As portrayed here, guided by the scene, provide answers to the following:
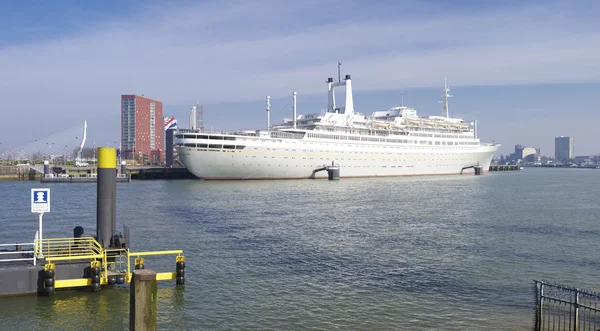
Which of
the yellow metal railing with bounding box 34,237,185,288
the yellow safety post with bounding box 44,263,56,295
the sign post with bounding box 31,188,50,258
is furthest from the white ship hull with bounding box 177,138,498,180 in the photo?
the yellow safety post with bounding box 44,263,56,295

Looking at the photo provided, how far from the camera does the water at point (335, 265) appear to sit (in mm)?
11141

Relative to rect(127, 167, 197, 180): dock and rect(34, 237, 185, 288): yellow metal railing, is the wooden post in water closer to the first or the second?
rect(34, 237, 185, 288): yellow metal railing

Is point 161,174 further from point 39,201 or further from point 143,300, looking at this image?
point 143,300

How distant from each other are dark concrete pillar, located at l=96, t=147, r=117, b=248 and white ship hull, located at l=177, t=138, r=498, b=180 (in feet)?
146

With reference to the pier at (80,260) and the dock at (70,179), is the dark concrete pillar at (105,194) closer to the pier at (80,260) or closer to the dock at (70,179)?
the pier at (80,260)

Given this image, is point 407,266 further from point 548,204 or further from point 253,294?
point 548,204

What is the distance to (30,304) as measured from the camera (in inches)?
446

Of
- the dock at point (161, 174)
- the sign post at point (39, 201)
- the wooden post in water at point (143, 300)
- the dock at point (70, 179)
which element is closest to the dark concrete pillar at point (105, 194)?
the sign post at point (39, 201)

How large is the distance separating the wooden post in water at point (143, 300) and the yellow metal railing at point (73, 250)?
15.9ft

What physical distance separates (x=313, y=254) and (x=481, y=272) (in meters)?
5.83

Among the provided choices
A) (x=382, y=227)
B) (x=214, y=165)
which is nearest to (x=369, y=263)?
(x=382, y=227)

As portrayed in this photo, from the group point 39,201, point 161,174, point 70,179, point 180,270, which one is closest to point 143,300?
point 180,270

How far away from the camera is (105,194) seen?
1405cm

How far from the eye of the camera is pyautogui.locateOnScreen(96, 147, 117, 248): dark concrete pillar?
547 inches
